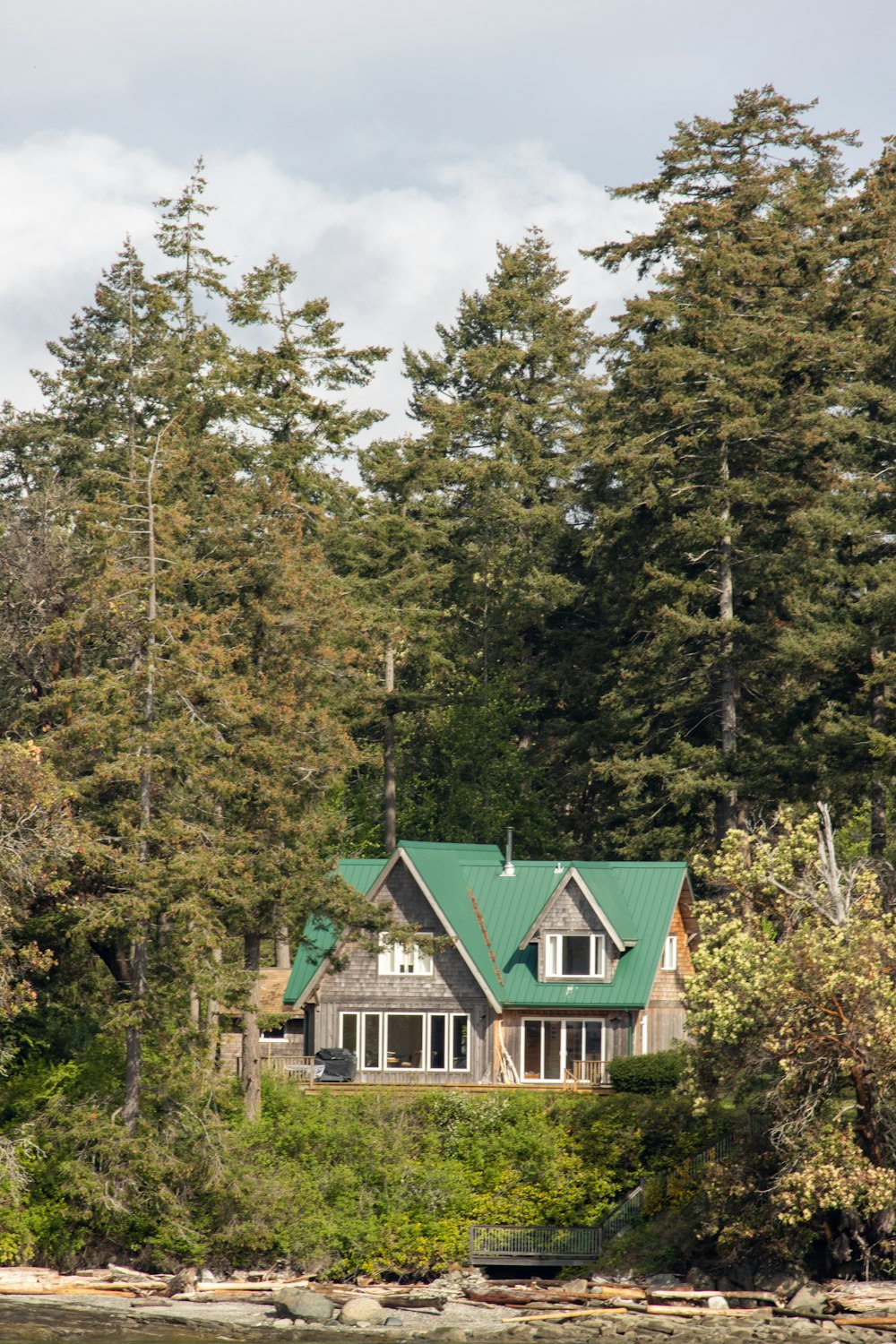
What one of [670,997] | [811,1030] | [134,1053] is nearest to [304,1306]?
[134,1053]

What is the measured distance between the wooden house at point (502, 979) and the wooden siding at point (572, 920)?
36 mm

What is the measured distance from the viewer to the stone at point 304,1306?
124 feet

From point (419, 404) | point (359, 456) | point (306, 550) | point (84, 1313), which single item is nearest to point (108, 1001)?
point (84, 1313)

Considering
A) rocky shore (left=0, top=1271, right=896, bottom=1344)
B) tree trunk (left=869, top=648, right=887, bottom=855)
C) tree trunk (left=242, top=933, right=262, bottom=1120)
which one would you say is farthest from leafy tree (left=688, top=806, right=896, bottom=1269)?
tree trunk (left=242, top=933, right=262, bottom=1120)

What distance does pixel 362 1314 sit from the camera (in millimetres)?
37938

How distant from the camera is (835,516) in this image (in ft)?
161

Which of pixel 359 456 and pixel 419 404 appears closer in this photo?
pixel 359 456

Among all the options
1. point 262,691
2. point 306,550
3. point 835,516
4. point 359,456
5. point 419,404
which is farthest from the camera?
point 419,404

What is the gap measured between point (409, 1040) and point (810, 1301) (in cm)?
1612

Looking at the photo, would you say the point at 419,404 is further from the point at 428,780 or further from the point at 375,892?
the point at 375,892

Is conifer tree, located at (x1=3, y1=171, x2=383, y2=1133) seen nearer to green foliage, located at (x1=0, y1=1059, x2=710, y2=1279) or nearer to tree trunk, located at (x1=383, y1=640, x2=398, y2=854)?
green foliage, located at (x1=0, y1=1059, x2=710, y2=1279)

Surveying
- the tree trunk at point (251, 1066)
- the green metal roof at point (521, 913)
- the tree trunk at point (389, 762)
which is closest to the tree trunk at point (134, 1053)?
the tree trunk at point (251, 1066)

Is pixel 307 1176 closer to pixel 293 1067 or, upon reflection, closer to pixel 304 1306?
pixel 304 1306

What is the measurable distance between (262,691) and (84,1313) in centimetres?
1596
